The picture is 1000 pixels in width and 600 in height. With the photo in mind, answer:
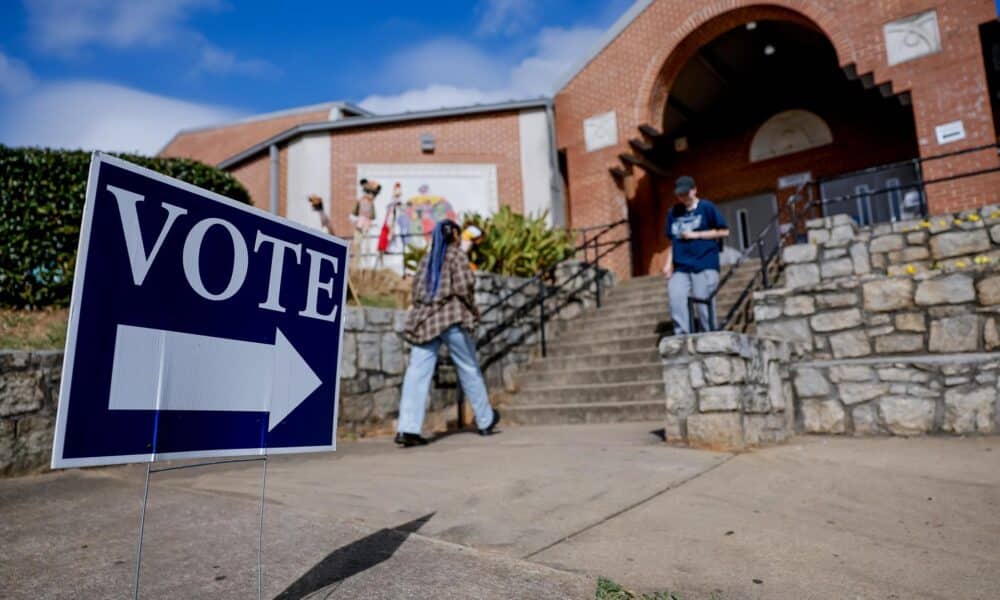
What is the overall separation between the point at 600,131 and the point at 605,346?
6169mm

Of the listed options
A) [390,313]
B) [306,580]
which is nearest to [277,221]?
[306,580]

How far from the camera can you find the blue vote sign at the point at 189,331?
4.67 ft

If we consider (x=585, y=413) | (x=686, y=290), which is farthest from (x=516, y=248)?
(x=686, y=290)

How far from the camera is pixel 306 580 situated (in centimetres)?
192

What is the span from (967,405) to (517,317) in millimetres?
4865

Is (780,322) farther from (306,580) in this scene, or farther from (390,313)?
(306,580)

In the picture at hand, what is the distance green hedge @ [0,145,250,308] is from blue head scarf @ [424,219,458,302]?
3437 mm

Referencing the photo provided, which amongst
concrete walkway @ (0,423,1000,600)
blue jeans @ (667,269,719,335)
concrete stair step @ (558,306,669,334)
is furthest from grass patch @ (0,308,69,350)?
concrete stair step @ (558,306,669,334)

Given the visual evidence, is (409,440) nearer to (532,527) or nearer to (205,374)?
(532,527)

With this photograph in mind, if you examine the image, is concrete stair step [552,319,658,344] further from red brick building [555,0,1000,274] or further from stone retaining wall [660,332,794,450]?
red brick building [555,0,1000,274]

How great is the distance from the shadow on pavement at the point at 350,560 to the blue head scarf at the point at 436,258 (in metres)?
2.85

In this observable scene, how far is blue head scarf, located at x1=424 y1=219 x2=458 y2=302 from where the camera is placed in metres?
5.22

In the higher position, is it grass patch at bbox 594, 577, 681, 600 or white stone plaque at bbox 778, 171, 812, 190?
white stone plaque at bbox 778, 171, 812, 190

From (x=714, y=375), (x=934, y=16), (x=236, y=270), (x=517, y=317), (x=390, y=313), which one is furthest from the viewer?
(x=934, y=16)
